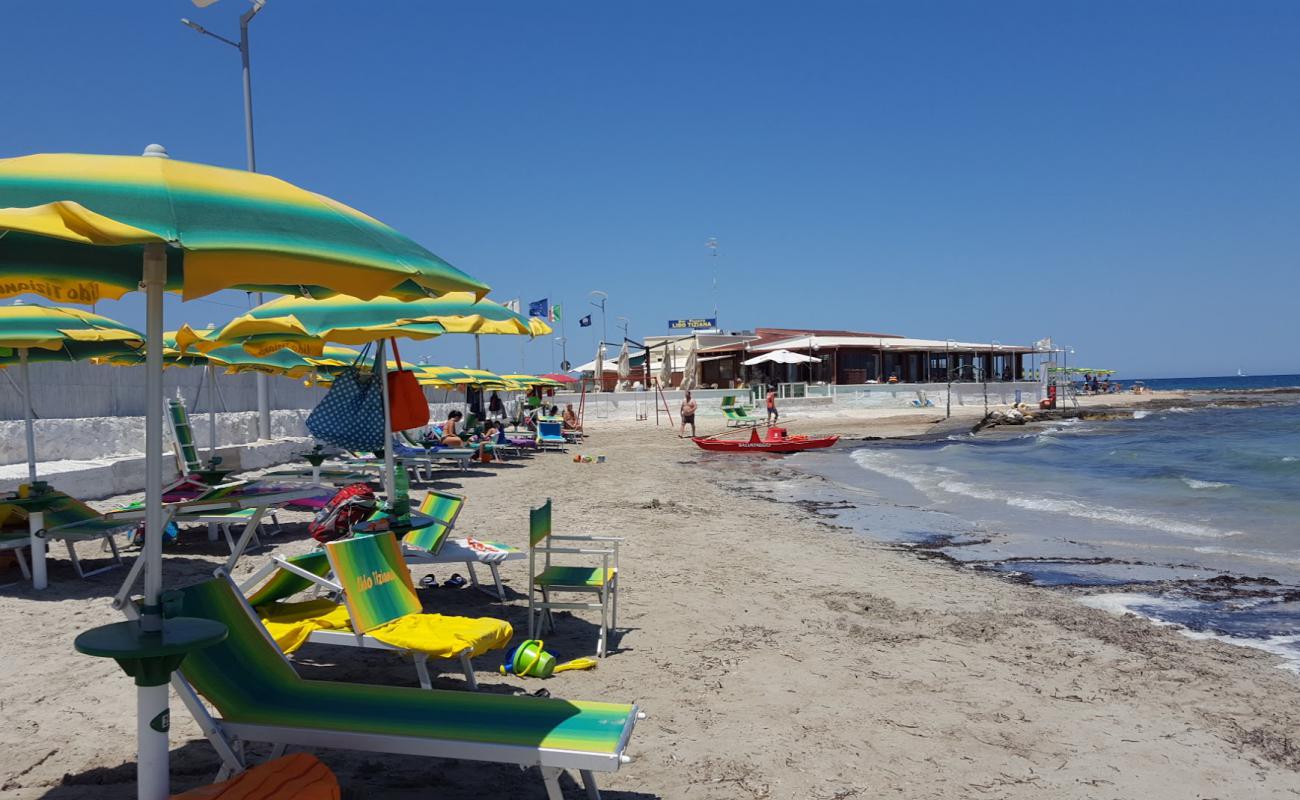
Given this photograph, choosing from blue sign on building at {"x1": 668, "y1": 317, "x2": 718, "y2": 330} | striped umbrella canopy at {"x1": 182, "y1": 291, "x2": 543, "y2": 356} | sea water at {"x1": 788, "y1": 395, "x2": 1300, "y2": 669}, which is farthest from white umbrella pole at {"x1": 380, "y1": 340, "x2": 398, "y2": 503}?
blue sign on building at {"x1": 668, "y1": 317, "x2": 718, "y2": 330}

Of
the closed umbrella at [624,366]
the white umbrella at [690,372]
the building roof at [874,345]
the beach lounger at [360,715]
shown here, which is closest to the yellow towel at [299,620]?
the beach lounger at [360,715]

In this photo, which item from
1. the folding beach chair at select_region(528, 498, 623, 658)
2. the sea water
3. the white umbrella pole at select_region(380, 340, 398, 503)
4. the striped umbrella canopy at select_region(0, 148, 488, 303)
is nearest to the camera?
the striped umbrella canopy at select_region(0, 148, 488, 303)

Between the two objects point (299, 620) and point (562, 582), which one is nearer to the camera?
point (299, 620)

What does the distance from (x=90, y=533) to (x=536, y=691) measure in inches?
162

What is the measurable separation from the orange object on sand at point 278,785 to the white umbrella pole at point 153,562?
119 mm

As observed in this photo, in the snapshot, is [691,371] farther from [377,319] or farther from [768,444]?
[377,319]

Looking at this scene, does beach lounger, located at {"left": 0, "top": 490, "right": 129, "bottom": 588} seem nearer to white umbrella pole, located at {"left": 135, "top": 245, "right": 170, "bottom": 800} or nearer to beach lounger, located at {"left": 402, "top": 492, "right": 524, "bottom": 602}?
beach lounger, located at {"left": 402, "top": 492, "right": 524, "bottom": 602}

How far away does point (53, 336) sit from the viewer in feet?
21.5

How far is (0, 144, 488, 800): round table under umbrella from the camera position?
2352 mm

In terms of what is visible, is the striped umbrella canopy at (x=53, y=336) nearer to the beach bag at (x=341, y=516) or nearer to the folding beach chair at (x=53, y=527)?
the folding beach chair at (x=53, y=527)

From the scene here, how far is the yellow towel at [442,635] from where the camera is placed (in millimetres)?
3814

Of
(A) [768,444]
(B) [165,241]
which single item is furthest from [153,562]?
(A) [768,444]

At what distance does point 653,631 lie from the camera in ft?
18.3

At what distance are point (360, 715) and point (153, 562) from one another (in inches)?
34.1
